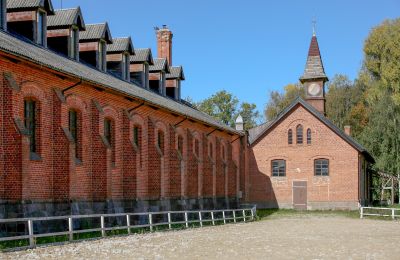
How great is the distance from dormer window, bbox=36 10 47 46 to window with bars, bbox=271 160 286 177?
27829 millimetres

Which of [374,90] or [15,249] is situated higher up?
[374,90]

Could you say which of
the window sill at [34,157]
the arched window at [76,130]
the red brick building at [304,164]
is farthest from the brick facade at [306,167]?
the window sill at [34,157]

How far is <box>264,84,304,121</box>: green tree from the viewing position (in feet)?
281

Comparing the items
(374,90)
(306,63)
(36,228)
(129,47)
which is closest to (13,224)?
(36,228)

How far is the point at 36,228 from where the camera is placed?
19.9 m

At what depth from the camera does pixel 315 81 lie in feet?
173

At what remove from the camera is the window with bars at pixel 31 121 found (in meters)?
20.8

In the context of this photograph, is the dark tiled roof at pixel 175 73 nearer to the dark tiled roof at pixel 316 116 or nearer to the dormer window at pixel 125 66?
the dormer window at pixel 125 66

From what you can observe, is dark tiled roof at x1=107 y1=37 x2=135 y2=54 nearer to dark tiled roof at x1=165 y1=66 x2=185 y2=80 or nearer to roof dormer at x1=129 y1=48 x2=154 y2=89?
roof dormer at x1=129 y1=48 x2=154 y2=89

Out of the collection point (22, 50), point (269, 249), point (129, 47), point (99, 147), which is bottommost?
point (269, 249)

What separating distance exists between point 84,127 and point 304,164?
1089 inches

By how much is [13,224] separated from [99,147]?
6.34 metres

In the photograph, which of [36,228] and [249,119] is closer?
[36,228]

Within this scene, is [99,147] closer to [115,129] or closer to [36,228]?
[115,129]
